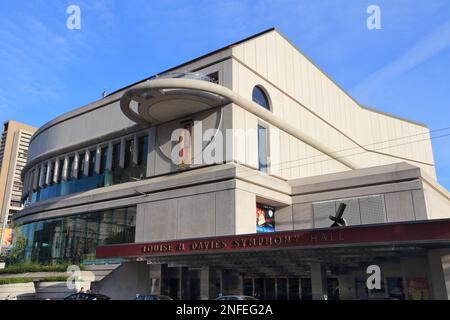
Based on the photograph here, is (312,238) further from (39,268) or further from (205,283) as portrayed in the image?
(39,268)

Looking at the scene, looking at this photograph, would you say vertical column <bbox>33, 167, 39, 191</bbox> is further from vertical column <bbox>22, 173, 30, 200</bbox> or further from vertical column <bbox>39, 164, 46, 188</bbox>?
vertical column <bbox>22, 173, 30, 200</bbox>

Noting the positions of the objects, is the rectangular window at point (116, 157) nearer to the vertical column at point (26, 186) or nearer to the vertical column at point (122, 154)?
the vertical column at point (122, 154)

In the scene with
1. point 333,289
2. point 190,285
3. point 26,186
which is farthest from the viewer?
point 26,186

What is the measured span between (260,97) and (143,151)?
11777 millimetres

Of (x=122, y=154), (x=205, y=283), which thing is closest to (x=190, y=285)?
(x=205, y=283)

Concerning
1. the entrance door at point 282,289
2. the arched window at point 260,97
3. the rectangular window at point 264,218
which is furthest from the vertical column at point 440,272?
the arched window at point 260,97

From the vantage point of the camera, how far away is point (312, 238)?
2033 centimetres

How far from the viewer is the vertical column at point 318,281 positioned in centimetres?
2247

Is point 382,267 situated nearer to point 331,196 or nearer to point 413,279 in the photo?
point 413,279

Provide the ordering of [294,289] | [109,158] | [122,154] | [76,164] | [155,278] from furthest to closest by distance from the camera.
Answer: [76,164] → [109,158] → [122,154] → [155,278] → [294,289]

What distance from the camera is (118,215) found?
36500 mm

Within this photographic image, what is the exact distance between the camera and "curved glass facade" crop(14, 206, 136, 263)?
35906mm

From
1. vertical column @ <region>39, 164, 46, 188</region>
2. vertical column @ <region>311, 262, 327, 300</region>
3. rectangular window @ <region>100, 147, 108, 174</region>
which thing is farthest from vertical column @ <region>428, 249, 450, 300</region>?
vertical column @ <region>39, 164, 46, 188</region>

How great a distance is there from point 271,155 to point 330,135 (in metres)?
15.7
